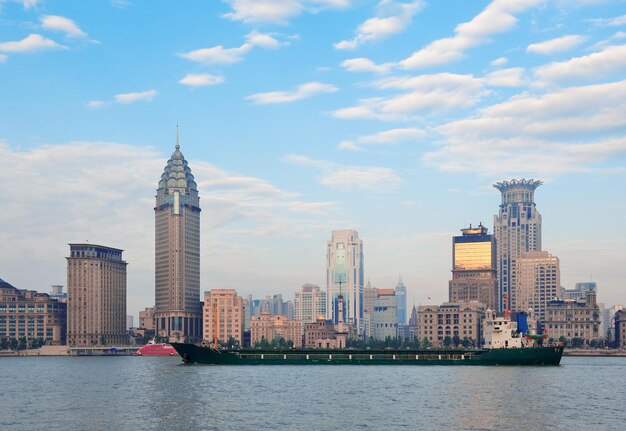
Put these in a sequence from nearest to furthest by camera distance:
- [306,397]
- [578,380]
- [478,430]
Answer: [478,430] → [306,397] → [578,380]

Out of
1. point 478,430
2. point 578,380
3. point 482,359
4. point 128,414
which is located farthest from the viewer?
point 482,359

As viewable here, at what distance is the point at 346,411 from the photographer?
107812 millimetres

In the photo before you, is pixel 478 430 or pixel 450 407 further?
pixel 450 407

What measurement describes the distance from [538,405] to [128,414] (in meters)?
50.5

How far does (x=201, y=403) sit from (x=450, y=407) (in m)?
31.9

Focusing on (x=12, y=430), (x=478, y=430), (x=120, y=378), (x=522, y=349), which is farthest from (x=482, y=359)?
(x=12, y=430)

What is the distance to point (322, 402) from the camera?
118 m

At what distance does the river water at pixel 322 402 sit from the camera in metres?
96.6

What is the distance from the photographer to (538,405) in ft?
371

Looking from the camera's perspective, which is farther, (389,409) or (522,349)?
(522,349)

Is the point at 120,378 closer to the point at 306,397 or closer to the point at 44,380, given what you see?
the point at 44,380

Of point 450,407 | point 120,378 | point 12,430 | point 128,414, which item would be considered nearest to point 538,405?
point 450,407

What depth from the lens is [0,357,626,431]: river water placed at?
96.6m

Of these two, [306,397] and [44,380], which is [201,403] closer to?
[306,397]
